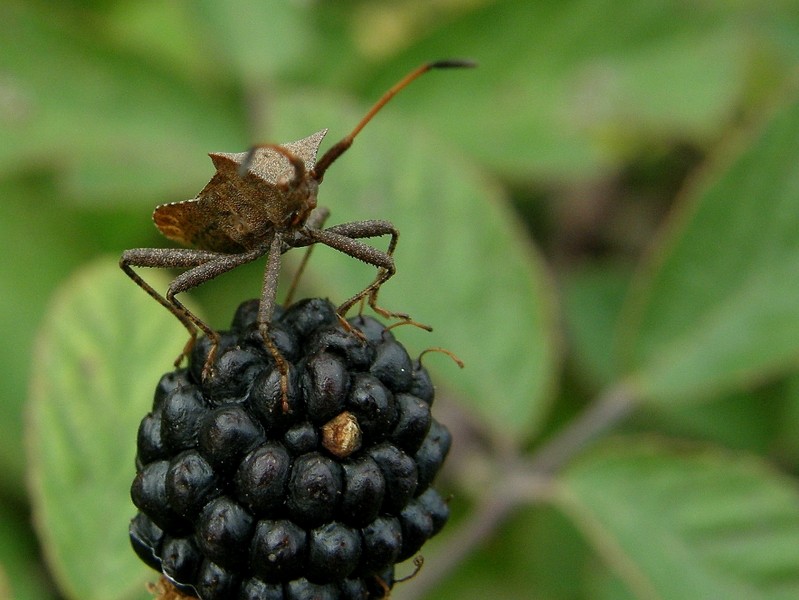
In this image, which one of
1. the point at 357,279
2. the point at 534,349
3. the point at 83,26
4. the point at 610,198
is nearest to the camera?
the point at 357,279

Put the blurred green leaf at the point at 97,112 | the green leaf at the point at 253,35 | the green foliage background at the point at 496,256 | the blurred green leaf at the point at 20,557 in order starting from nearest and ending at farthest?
the green foliage background at the point at 496,256
the blurred green leaf at the point at 20,557
the blurred green leaf at the point at 97,112
the green leaf at the point at 253,35

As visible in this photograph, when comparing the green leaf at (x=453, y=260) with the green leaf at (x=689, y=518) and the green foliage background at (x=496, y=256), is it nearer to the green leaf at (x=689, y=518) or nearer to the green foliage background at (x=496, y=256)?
the green foliage background at (x=496, y=256)

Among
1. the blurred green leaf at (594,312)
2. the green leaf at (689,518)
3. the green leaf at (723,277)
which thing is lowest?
the green leaf at (689,518)

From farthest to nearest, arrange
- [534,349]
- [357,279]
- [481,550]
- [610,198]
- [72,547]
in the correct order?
1. [610,198]
2. [481,550]
3. [534,349]
4. [357,279]
5. [72,547]

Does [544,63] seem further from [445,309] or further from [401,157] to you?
[445,309]

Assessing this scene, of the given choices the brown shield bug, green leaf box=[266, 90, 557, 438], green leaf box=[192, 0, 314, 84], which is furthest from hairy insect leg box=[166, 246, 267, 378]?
green leaf box=[192, 0, 314, 84]

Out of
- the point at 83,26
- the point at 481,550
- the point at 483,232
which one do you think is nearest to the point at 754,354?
the point at 483,232

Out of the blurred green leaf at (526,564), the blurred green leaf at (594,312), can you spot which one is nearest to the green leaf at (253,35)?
the blurred green leaf at (594,312)

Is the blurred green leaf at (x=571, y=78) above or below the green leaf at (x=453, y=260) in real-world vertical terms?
above
